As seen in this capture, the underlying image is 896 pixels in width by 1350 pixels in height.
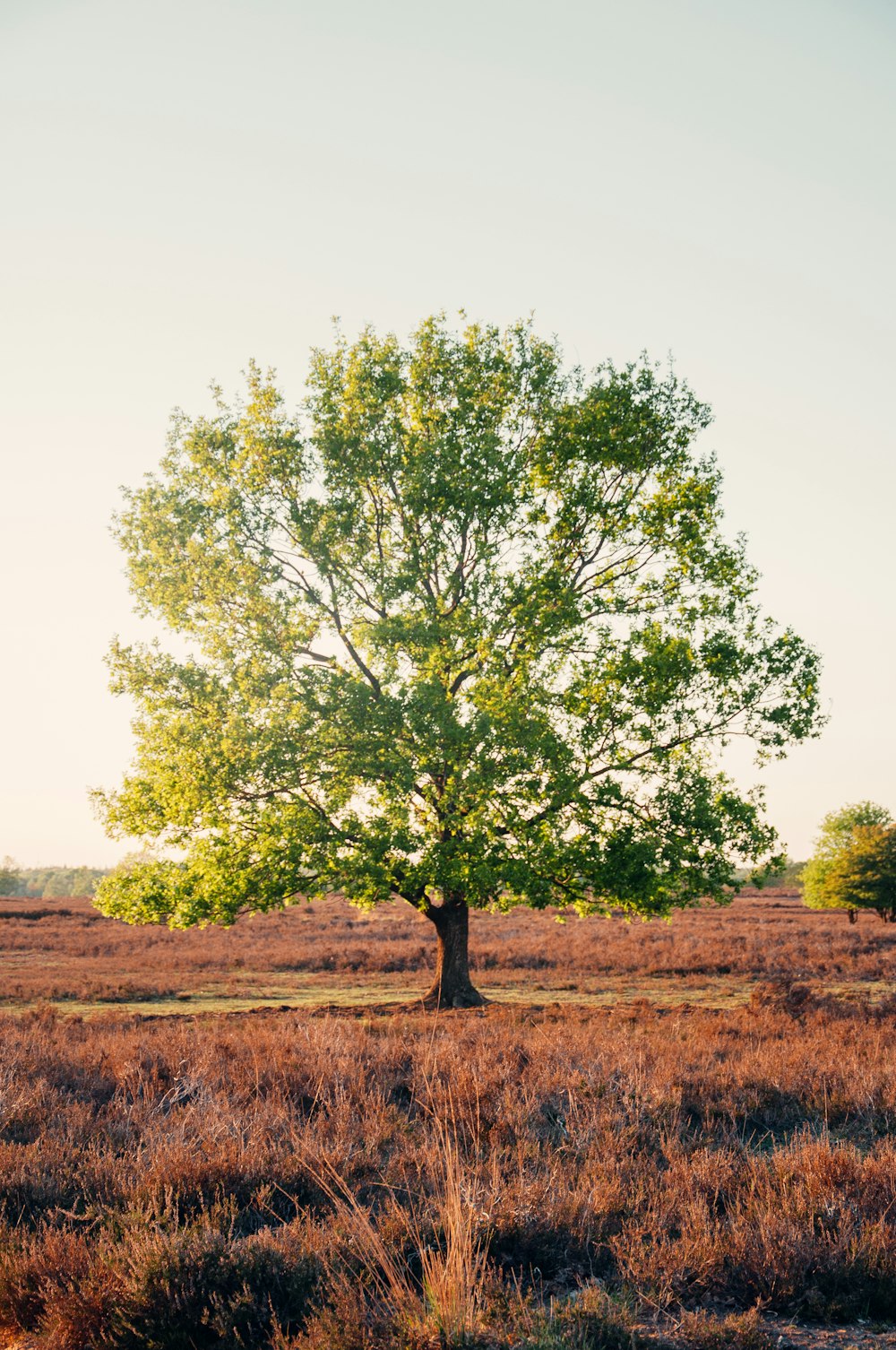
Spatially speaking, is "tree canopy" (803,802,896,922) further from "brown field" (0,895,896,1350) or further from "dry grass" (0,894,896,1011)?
"brown field" (0,895,896,1350)

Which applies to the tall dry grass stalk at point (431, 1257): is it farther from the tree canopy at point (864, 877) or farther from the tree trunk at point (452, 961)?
the tree canopy at point (864, 877)

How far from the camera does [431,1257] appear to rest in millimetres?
5773

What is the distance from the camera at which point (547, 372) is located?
2252 cm

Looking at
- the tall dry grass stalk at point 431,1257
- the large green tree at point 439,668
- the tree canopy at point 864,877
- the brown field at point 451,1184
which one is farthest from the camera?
the tree canopy at point 864,877

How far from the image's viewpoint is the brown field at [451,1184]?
16.7 ft

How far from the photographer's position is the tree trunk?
2164 centimetres

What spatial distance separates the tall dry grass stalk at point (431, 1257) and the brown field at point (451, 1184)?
2 centimetres

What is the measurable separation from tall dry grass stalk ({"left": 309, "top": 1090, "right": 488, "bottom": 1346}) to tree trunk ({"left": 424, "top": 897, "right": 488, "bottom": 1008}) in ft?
49.3

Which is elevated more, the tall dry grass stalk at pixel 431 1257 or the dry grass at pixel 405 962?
the tall dry grass stalk at pixel 431 1257

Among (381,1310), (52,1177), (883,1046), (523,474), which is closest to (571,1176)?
(381,1310)

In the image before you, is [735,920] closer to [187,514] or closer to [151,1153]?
[187,514]

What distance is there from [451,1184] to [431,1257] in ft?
2.23

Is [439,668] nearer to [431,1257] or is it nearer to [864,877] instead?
[431,1257]

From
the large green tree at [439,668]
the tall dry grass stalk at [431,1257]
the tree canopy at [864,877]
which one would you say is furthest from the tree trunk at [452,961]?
the tree canopy at [864,877]
